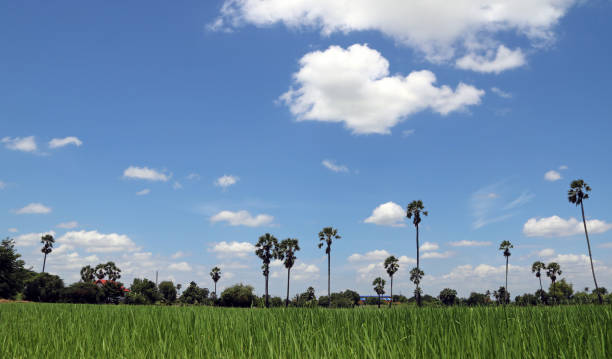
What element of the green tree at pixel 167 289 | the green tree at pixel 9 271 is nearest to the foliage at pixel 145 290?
the green tree at pixel 167 289

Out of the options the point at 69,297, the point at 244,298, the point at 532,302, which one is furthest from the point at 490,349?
the point at 69,297

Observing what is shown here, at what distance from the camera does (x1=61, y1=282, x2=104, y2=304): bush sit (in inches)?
3248

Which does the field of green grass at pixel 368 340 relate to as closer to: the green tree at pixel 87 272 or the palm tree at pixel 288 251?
Answer: the palm tree at pixel 288 251

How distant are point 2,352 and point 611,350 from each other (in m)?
8.61

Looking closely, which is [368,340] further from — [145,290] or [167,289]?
[167,289]

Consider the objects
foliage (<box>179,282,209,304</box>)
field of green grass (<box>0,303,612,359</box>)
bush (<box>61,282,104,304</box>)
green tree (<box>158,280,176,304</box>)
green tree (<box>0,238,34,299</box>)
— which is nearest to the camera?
field of green grass (<box>0,303,612,359</box>)

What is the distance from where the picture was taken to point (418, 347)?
14.8 feet

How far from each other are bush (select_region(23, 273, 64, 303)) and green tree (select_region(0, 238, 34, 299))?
2595 centimetres

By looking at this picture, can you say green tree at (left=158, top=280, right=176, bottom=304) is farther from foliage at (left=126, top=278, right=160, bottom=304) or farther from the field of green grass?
the field of green grass

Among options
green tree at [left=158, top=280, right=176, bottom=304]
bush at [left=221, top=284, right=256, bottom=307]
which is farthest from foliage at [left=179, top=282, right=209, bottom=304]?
bush at [left=221, top=284, right=256, bottom=307]

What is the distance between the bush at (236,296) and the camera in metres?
88.1

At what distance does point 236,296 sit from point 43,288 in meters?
44.1

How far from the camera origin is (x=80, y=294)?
3241 inches

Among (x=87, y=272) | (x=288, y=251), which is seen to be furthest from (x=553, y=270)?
(x=87, y=272)
